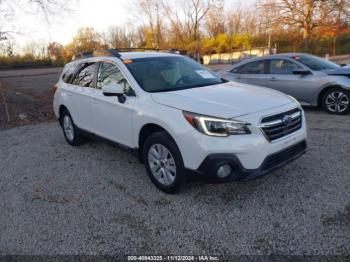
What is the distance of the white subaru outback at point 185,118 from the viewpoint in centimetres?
318

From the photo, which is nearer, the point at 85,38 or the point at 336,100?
the point at 336,100

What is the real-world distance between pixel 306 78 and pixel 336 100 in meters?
0.83

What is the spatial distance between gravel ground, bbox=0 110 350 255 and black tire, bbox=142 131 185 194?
122mm

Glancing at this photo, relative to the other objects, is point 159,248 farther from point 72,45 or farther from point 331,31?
point 72,45

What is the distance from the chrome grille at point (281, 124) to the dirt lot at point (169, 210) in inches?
28.7

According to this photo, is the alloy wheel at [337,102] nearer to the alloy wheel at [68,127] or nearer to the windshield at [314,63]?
the windshield at [314,63]

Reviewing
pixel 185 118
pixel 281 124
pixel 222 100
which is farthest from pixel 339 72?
pixel 185 118

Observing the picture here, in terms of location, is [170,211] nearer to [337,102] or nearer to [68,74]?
[68,74]

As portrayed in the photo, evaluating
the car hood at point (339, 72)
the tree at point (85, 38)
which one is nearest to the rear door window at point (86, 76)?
the car hood at point (339, 72)

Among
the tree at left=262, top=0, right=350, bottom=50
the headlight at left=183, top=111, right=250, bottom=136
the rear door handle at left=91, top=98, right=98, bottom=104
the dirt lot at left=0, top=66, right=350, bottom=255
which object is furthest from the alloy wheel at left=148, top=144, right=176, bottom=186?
the tree at left=262, top=0, right=350, bottom=50

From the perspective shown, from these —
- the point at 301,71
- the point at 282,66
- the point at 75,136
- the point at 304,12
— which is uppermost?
the point at 304,12

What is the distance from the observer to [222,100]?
3492 millimetres

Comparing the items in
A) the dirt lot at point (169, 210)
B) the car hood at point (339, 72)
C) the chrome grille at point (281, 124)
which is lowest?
the dirt lot at point (169, 210)

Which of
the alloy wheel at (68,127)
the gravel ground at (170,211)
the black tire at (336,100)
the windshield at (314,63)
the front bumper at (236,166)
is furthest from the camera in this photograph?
the windshield at (314,63)
